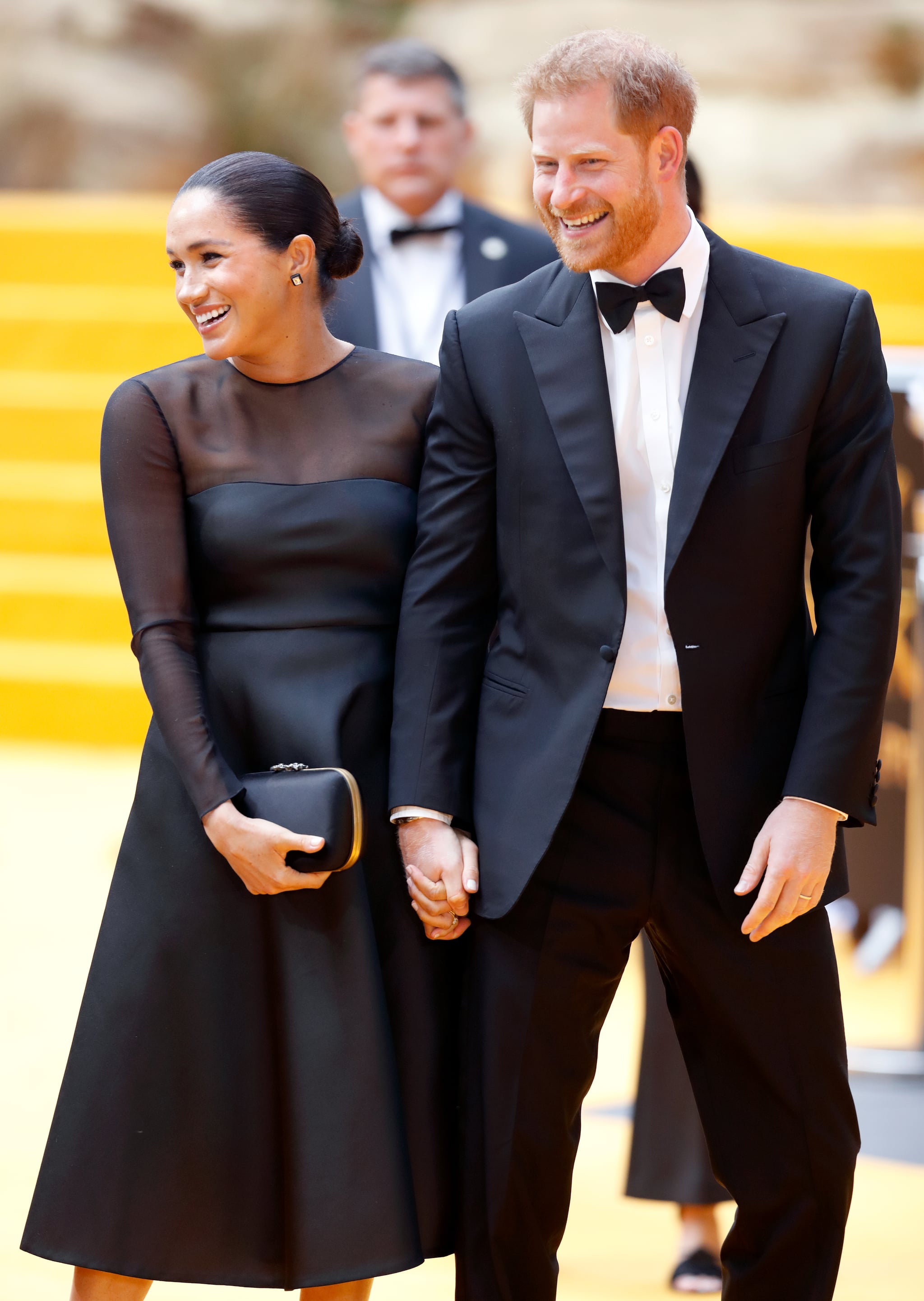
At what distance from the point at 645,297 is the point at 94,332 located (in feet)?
22.1

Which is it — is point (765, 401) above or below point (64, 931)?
above

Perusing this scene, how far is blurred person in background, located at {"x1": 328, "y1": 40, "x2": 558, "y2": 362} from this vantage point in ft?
11.5

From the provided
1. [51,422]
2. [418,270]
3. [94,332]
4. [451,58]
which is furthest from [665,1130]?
[451,58]

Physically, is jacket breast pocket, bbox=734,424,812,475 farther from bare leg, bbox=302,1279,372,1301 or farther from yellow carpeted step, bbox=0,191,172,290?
yellow carpeted step, bbox=0,191,172,290

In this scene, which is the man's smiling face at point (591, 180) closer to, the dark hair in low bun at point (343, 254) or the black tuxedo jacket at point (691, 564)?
the black tuxedo jacket at point (691, 564)

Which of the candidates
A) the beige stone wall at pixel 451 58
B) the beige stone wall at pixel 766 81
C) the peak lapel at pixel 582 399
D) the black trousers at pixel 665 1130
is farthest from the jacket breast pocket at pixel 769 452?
the beige stone wall at pixel 451 58

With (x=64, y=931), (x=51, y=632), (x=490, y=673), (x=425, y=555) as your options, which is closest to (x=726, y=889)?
(x=490, y=673)

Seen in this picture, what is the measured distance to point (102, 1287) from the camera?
6.43 ft

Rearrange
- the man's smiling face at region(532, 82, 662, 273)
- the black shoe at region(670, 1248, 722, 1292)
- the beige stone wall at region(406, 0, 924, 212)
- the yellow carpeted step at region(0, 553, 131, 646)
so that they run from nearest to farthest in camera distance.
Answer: the man's smiling face at region(532, 82, 662, 273)
the black shoe at region(670, 1248, 722, 1292)
the yellow carpeted step at region(0, 553, 131, 646)
the beige stone wall at region(406, 0, 924, 212)

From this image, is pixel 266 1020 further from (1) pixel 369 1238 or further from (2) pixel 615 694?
(2) pixel 615 694

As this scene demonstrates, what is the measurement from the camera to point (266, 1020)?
Answer: 1.97m

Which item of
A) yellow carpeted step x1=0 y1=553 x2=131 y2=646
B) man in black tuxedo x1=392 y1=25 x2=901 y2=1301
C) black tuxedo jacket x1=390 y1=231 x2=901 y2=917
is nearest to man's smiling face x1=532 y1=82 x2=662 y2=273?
man in black tuxedo x1=392 y1=25 x2=901 y2=1301

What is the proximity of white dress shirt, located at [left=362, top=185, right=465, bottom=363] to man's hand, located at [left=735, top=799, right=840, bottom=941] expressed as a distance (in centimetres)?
188

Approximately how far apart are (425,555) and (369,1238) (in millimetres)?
813
